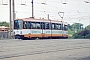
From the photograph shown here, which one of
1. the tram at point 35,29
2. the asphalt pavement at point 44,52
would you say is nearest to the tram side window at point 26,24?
the tram at point 35,29

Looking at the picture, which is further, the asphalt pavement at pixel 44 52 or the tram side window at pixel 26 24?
the tram side window at pixel 26 24

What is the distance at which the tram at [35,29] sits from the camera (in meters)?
40.5

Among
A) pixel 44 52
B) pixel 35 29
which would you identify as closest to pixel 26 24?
pixel 35 29

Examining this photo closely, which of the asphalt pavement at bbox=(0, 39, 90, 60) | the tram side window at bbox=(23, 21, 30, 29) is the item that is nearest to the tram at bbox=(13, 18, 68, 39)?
the tram side window at bbox=(23, 21, 30, 29)

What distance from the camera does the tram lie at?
1596 inches

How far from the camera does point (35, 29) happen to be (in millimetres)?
41656

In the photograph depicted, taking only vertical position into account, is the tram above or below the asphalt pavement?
above

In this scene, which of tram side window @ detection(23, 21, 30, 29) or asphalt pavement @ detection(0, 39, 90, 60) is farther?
tram side window @ detection(23, 21, 30, 29)

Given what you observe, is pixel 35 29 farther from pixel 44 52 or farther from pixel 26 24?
pixel 44 52

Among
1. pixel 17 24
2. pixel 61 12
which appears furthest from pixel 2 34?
pixel 61 12

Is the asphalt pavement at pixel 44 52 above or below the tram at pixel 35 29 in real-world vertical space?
below

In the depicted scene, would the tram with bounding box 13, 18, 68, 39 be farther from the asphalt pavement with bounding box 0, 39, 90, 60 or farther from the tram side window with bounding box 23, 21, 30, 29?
the asphalt pavement with bounding box 0, 39, 90, 60

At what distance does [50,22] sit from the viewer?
45688 mm

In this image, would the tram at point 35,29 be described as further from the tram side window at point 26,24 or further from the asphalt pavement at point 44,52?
the asphalt pavement at point 44,52
